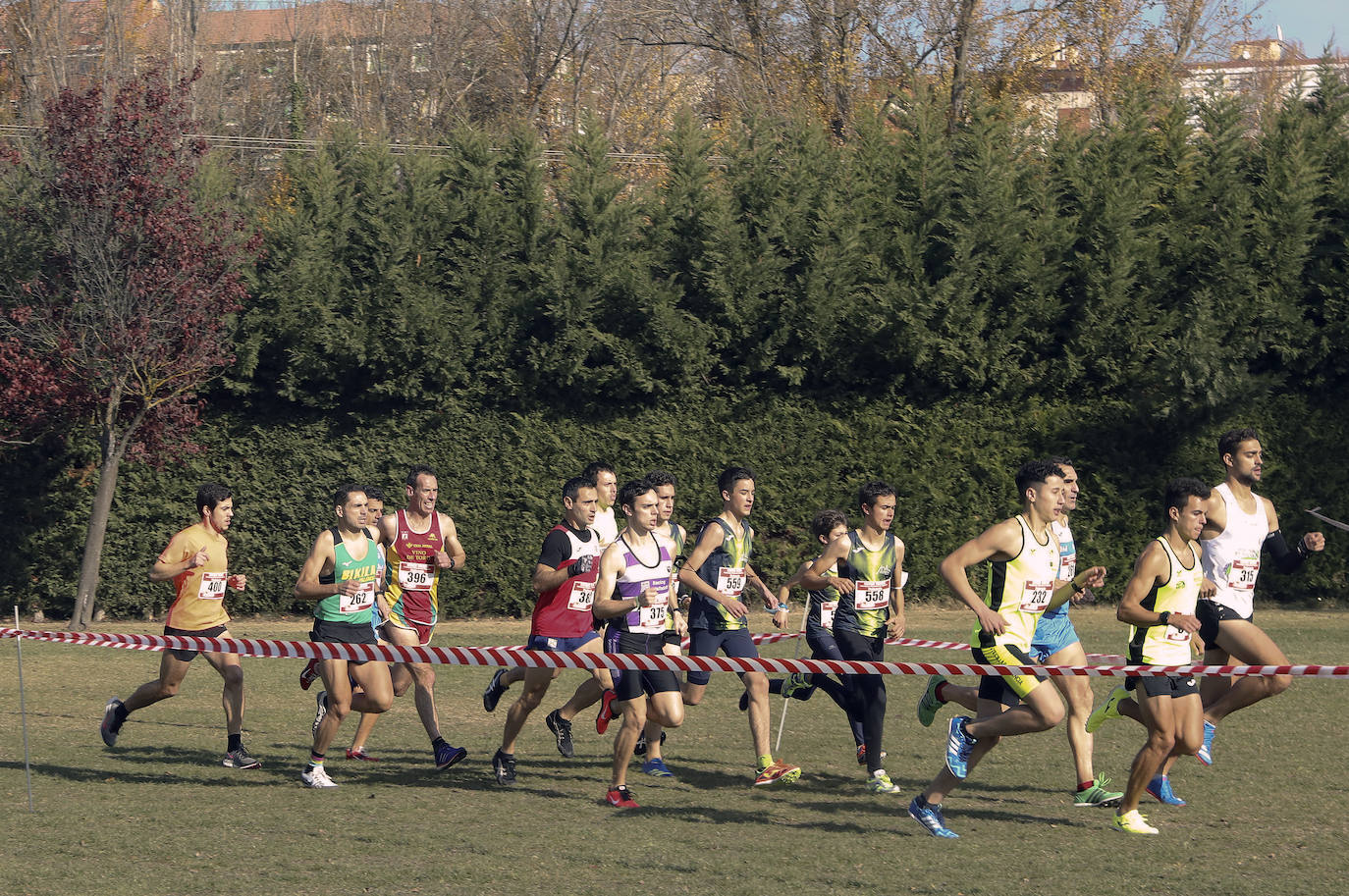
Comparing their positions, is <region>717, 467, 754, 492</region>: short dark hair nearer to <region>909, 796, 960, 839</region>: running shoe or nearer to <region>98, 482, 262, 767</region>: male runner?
<region>909, 796, 960, 839</region>: running shoe

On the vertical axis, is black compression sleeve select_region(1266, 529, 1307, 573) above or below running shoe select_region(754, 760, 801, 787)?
above

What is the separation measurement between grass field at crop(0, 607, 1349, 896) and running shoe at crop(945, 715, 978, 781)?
1.26ft

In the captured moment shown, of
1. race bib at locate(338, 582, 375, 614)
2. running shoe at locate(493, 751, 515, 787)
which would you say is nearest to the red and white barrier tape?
race bib at locate(338, 582, 375, 614)

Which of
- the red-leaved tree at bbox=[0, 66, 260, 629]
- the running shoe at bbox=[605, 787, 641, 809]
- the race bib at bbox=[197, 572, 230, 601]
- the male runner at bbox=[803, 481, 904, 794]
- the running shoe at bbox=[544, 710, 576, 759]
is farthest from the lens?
the red-leaved tree at bbox=[0, 66, 260, 629]

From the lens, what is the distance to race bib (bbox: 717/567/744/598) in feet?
32.5

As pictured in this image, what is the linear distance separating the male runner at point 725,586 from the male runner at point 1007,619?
70.1 inches

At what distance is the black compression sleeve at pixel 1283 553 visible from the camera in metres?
9.71

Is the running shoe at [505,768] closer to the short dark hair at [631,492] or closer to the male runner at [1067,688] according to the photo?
the short dark hair at [631,492]

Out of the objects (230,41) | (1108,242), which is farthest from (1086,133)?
(230,41)

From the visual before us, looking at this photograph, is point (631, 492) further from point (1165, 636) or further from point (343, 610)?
point (1165, 636)

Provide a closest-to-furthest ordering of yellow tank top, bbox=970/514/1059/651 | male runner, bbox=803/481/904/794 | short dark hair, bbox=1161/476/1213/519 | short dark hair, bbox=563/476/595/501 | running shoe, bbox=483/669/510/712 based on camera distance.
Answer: short dark hair, bbox=1161/476/1213/519 < yellow tank top, bbox=970/514/1059/651 < short dark hair, bbox=563/476/595/501 < male runner, bbox=803/481/904/794 < running shoe, bbox=483/669/510/712

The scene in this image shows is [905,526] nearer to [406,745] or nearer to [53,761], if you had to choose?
[406,745]

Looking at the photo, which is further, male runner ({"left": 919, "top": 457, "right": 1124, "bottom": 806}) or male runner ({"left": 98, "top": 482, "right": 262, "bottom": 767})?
male runner ({"left": 98, "top": 482, "right": 262, "bottom": 767})

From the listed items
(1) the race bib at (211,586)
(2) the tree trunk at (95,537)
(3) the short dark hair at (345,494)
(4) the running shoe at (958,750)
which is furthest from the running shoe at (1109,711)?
(2) the tree trunk at (95,537)
